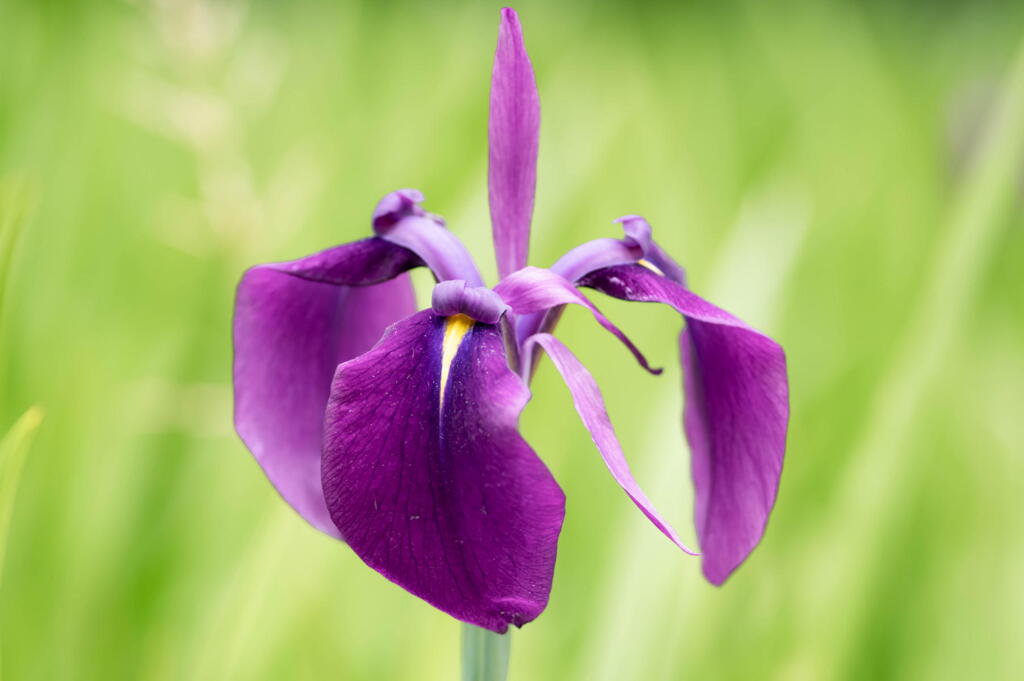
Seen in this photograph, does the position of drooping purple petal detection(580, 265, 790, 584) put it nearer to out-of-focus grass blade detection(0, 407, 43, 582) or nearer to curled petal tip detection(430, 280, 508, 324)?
curled petal tip detection(430, 280, 508, 324)

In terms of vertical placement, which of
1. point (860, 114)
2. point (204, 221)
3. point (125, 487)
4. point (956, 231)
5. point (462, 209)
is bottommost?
point (125, 487)

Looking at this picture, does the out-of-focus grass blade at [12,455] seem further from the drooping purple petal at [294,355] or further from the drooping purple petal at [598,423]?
the drooping purple petal at [598,423]

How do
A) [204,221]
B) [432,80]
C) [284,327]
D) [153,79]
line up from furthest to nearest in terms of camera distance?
[432,80]
[153,79]
[204,221]
[284,327]

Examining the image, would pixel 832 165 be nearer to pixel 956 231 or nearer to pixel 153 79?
pixel 956 231

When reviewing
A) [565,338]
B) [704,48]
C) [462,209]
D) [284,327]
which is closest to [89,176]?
[462,209]

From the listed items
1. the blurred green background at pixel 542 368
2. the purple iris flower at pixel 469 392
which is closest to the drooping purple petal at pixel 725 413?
the purple iris flower at pixel 469 392

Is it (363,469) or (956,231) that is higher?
(956,231)

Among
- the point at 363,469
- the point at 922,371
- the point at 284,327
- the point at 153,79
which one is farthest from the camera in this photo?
the point at 153,79
